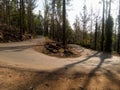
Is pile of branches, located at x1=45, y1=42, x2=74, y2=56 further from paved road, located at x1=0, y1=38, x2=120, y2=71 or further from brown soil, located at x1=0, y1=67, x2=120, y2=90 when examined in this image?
brown soil, located at x1=0, y1=67, x2=120, y2=90

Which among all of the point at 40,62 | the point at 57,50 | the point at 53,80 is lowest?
the point at 53,80

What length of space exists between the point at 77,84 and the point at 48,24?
49615mm

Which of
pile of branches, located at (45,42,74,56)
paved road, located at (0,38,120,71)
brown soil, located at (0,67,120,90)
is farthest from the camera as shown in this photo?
pile of branches, located at (45,42,74,56)

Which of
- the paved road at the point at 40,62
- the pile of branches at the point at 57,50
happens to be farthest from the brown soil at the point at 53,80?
the pile of branches at the point at 57,50

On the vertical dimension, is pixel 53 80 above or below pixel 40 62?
below

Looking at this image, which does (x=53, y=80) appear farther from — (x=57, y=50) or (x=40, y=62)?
(x=57, y=50)

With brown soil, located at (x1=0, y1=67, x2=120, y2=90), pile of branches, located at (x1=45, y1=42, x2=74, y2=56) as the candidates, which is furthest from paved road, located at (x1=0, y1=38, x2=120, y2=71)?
pile of branches, located at (x1=45, y1=42, x2=74, y2=56)

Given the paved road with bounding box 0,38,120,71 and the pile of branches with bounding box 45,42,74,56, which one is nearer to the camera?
the paved road with bounding box 0,38,120,71

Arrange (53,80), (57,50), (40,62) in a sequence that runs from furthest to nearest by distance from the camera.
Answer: (57,50) < (40,62) < (53,80)

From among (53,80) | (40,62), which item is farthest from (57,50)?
(53,80)

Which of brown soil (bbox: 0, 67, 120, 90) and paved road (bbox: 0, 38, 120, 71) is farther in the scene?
paved road (bbox: 0, 38, 120, 71)

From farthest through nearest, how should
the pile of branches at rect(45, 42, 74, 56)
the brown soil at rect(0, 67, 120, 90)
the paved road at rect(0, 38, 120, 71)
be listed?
the pile of branches at rect(45, 42, 74, 56) → the paved road at rect(0, 38, 120, 71) → the brown soil at rect(0, 67, 120, 90)

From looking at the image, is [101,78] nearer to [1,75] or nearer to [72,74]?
[72,74]

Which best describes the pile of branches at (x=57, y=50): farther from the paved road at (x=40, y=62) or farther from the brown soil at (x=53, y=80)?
the brown soil at (x=53, y=80)
